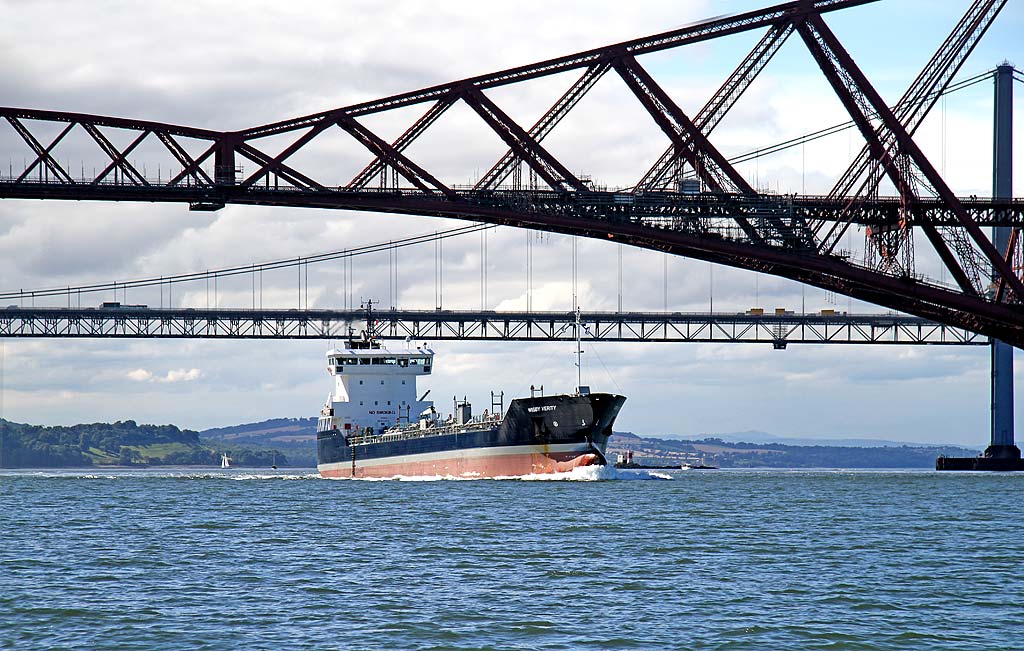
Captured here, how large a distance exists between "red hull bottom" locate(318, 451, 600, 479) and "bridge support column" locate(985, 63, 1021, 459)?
38.5 m

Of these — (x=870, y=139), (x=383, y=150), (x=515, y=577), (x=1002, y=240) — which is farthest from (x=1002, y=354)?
(x=515, y=577)

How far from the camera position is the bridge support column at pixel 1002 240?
273ft

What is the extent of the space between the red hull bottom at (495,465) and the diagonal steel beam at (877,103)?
58.6 feet

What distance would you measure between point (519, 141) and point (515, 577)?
27454mm

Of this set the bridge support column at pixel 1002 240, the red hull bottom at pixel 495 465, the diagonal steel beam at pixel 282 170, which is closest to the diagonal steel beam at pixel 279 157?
the diagonal steel beam at pixel 282 170

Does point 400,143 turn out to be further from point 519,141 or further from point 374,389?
point 374,389

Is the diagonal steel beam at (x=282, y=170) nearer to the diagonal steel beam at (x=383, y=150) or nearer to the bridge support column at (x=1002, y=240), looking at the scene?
the diagonal steel beam at (x=383, y=150)

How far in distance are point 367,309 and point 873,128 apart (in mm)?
39452

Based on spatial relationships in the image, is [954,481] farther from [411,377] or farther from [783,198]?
[411,377]

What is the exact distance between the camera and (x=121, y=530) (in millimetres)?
33062

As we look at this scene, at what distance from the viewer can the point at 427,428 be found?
64.9 meters

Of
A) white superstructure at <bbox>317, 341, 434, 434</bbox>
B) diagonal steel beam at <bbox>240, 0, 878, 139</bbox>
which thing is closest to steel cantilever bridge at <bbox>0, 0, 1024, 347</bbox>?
diagonal steel beam at <bbox>240, 0, 878, 139</bbox>

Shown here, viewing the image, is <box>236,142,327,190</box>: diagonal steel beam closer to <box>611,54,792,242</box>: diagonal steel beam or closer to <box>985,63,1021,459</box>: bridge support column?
<box>611,54,792,242</box>: diagonal steel beam

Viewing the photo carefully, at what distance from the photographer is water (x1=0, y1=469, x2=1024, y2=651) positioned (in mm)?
18219
